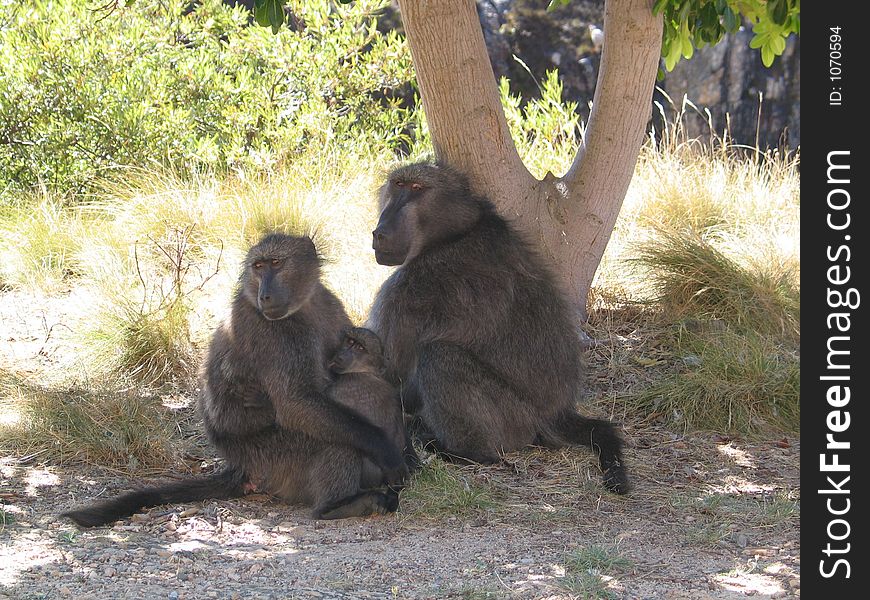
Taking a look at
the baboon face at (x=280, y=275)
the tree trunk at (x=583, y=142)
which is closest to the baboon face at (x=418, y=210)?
the tree trunk at (x=583, y=142)

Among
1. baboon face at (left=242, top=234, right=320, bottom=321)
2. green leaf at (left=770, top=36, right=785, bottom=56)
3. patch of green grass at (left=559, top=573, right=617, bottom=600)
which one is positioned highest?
green leaf at (left=770, top=36, right=785, bottom=56)

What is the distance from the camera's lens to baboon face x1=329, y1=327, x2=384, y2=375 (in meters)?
4.14

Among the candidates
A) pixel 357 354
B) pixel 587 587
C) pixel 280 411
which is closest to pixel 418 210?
pixel 357 354

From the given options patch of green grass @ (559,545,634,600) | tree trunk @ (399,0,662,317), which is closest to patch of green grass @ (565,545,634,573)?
patch of green grass @ (559,545,634,600)

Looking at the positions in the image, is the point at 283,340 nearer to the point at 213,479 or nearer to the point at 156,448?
the point at 213,479

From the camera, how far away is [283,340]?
3.96 meters

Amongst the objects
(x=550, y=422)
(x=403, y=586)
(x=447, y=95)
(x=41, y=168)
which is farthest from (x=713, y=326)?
(x=41, y=168)

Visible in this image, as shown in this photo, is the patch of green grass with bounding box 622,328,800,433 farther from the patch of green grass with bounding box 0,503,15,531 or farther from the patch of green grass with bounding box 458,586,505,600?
the patch of green grass with bounding box 0,503,15,531

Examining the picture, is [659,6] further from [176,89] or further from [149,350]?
[176,89]

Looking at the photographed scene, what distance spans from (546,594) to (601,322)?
305 cm

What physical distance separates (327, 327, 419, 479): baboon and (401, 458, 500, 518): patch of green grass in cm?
18

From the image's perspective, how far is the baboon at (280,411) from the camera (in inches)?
154

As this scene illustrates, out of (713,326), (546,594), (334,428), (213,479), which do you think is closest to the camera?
(546,594)

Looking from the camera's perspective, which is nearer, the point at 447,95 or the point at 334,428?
the point at 334,428
